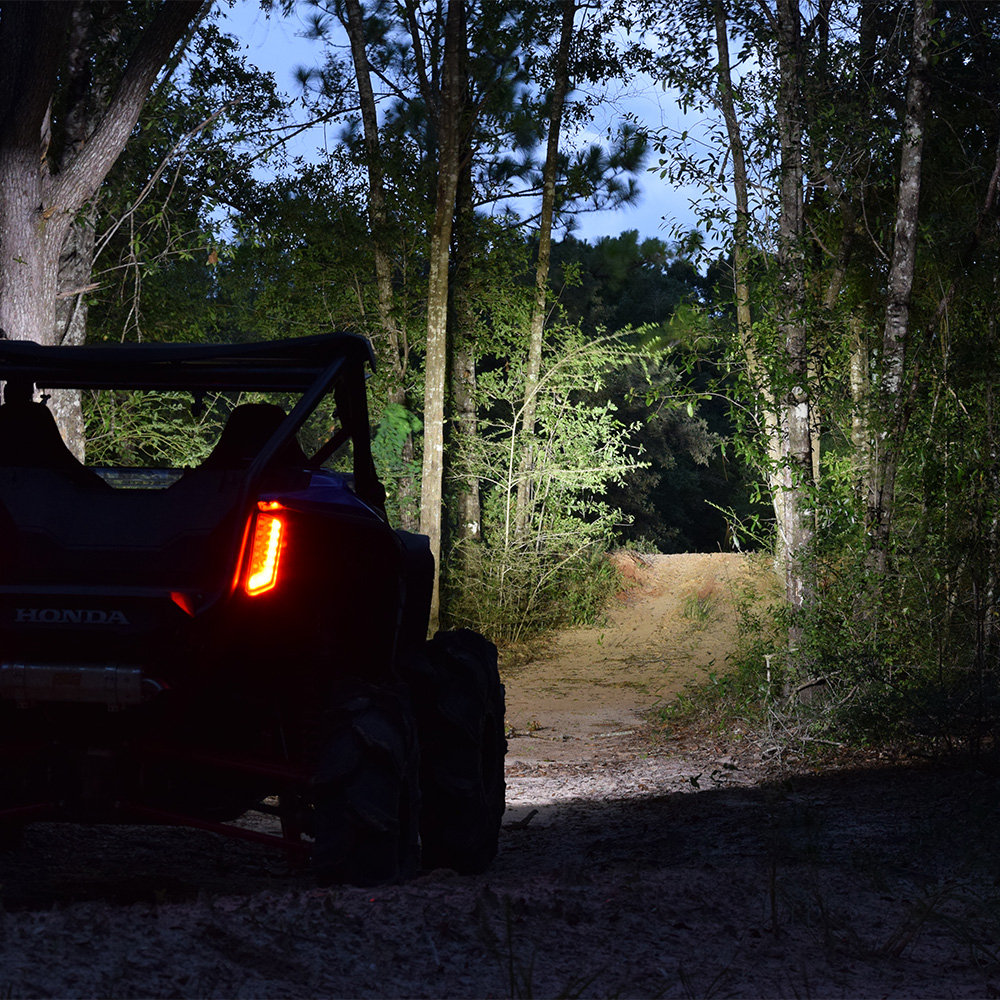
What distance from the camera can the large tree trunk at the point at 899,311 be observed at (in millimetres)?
8516

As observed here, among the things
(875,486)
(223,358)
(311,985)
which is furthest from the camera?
(875,486)

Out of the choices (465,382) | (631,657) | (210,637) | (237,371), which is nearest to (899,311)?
(237,371)

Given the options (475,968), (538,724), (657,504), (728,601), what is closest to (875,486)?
(538,724)

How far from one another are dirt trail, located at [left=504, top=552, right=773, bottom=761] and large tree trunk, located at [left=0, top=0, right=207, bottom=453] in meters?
6.20

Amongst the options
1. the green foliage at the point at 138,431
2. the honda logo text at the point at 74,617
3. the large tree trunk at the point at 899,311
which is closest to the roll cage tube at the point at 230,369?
the honda logo text at the point at 74,617

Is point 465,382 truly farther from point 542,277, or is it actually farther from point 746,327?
point 746,327

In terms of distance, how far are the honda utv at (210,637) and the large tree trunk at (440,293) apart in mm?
11323

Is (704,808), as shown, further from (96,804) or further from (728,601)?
(728,601)

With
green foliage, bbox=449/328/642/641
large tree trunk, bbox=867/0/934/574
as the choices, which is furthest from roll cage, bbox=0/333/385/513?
green foliage, bbox=449/328/642/641

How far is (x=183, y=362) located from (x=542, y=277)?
14604 mm

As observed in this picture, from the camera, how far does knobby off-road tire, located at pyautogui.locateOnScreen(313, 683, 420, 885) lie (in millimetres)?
3660

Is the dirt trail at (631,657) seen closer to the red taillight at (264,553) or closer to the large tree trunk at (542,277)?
the large tree trunk at (542,277)

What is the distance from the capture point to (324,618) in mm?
3764

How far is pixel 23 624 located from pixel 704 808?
14.1 ft
